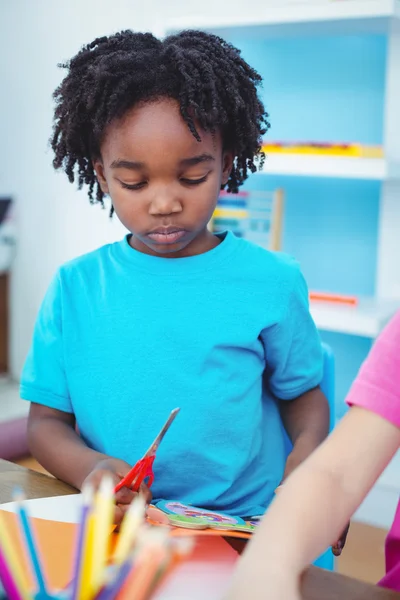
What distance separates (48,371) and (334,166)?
116cm

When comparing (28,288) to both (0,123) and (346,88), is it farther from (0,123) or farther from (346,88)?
(346,88)

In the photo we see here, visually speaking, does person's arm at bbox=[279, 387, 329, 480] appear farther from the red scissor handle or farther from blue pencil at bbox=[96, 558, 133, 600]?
blue pencil at bbox=[96, 558, 133, 600]

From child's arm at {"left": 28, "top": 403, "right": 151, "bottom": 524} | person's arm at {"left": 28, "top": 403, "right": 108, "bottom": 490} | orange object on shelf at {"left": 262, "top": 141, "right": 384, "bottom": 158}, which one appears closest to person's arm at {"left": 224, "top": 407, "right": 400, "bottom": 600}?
child's arm at {"left": 28, "top": 403, "right": 151, "bottom": 524}

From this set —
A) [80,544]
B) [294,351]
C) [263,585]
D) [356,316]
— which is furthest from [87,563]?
[356,316]

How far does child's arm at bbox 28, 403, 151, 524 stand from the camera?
82 cm

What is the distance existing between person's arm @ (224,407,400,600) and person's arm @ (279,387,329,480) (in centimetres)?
30

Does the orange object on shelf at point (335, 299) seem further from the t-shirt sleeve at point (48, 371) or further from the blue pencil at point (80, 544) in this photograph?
the blue pencil at point (80, 544)

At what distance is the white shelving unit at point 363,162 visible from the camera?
1.87m

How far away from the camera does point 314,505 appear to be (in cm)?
58

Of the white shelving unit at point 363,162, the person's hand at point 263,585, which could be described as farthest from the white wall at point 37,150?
the person's hand at point 263,585

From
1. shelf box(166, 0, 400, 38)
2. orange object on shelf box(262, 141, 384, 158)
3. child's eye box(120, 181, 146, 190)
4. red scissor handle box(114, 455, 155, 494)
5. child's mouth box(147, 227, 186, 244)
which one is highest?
shelf box(166, 0, 400, 38)

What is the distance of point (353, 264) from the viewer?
2.23 metres

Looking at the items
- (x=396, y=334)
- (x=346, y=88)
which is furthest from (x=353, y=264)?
(x=396, y=334)

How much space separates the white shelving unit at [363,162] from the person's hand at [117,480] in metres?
1.14
